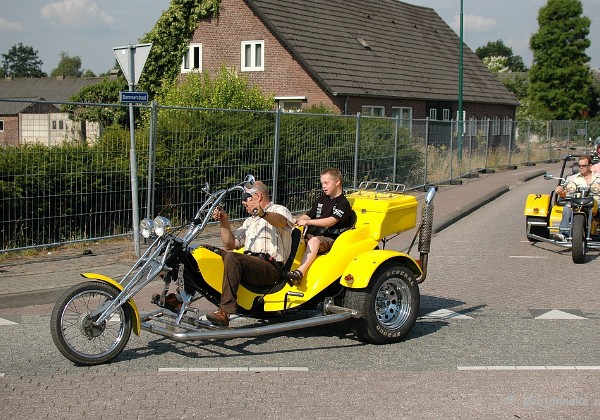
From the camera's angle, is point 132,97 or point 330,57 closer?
point 132,97

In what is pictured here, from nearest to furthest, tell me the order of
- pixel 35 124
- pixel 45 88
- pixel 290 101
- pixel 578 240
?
pixel 35 124
pixel 578 240
pixel 290 101
pixel 45 88

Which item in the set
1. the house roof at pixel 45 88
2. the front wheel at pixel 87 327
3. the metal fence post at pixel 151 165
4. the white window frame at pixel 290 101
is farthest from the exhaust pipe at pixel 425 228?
the house roof at pixel 45 88

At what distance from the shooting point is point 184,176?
12398mm

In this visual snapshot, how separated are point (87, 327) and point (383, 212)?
2874 millimetres

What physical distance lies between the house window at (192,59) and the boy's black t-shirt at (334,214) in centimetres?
2750

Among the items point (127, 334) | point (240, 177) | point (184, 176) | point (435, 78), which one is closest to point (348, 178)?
point (240, 177)

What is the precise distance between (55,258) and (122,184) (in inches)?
53.1

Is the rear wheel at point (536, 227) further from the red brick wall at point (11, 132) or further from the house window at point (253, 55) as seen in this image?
the house window at point (253, 55)

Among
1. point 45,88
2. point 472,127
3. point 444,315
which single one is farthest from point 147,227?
point 45,88

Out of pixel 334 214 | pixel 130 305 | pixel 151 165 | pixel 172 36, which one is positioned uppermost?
pixel 172 36

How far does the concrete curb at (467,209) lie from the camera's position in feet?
50.0

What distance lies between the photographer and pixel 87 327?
617 cm

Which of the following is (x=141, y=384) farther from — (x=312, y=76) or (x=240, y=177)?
(x=312, y=76)

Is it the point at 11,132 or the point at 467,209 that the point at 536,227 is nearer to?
the point at 467,209
